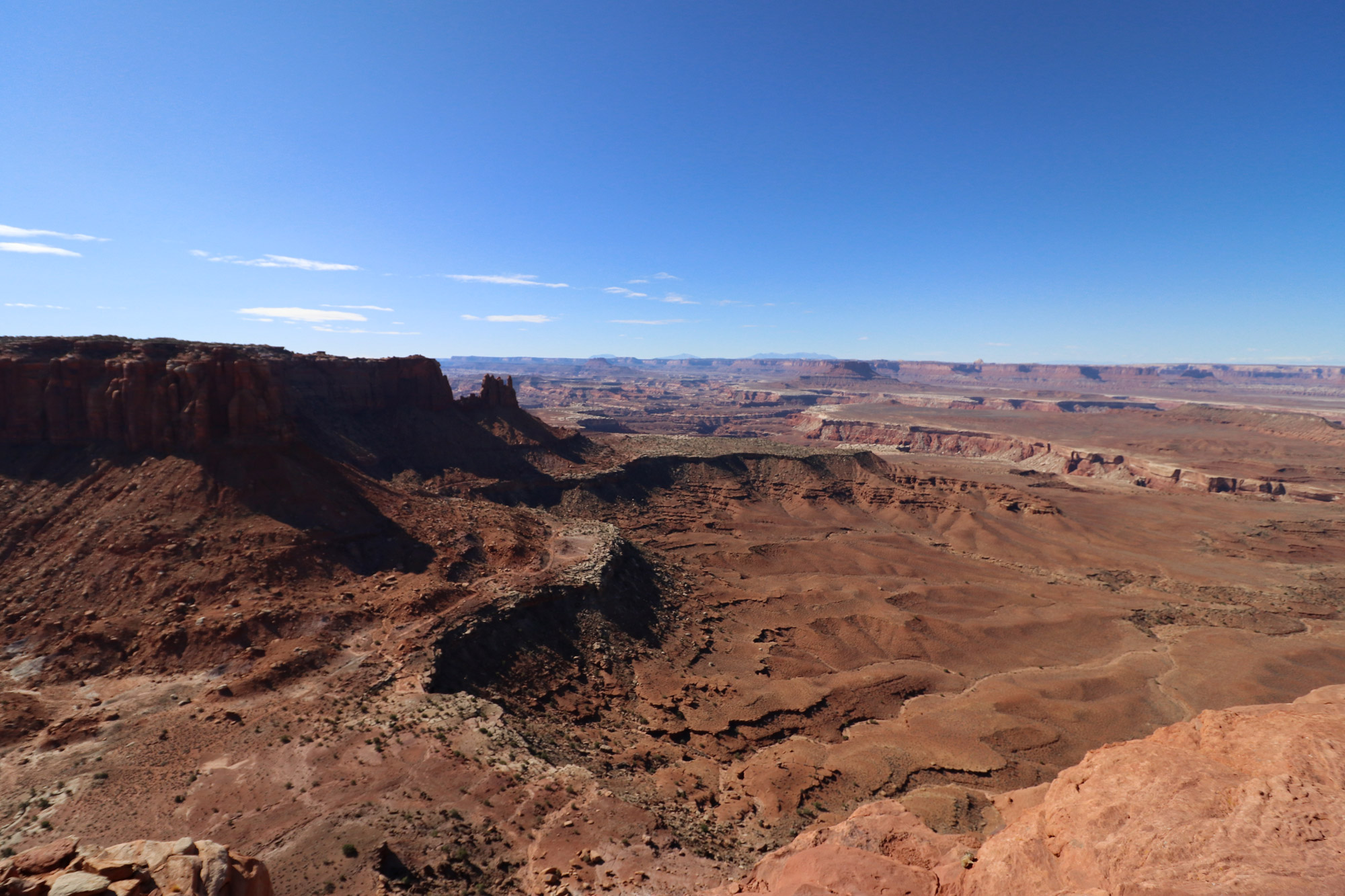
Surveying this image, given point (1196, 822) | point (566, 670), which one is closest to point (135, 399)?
point (566, 670)

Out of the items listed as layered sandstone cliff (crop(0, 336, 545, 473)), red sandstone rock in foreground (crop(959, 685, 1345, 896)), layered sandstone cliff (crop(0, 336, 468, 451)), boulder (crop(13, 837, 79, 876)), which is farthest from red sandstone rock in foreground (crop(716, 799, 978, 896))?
layered sandstone cliff (crop(0, 336, 468, 451))

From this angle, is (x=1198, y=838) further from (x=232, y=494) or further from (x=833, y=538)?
(x=833, y=538)

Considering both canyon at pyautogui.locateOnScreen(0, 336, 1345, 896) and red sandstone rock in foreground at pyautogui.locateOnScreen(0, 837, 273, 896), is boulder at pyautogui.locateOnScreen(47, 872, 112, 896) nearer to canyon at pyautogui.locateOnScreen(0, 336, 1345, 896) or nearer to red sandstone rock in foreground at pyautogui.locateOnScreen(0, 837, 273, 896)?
red sandstone rock in foreground at pyautogui.locateOnScreen(0, 837, 273, 896)

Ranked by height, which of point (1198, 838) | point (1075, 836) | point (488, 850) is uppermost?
point (1198, 838)

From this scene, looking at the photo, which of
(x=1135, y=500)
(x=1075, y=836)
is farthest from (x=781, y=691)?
(x=1135, y=500)

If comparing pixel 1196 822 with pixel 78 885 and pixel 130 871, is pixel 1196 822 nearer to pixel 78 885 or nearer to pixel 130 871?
pixel 130 871

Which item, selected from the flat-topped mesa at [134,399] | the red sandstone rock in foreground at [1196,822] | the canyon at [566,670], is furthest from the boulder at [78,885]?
the flat-topped mesa at [134,399]

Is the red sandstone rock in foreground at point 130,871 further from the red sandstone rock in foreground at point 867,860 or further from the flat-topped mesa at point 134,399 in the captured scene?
the flat-topped mesa at point 134,399
